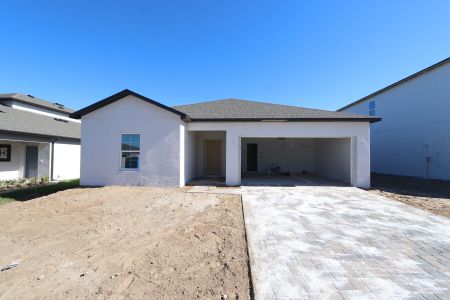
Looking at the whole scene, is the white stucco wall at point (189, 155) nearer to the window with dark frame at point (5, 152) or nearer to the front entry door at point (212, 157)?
the front entry door at point (212, 157)

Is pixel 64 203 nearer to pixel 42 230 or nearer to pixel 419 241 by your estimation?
pixel 42 230

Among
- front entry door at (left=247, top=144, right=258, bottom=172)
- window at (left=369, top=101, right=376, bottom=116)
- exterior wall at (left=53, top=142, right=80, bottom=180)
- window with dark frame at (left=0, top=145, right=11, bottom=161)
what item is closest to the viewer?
window with dark frame at (left=0, top=145, right=11, bottom=161)

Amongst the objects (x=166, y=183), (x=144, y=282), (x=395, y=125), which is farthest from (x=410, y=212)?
(x=395, y=125)

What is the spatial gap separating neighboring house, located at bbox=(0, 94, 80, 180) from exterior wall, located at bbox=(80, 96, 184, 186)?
3953 mm

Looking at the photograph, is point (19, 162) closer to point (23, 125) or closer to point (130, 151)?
point (23, 125)

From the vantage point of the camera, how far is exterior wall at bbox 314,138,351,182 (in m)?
12.8

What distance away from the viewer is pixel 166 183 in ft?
36.2

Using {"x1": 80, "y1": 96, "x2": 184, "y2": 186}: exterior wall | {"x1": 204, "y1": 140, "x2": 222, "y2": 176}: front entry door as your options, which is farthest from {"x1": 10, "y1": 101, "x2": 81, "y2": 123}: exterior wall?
{"x1": 204, "y1": 140, "x2": 222, "y2": 176}: front entry door

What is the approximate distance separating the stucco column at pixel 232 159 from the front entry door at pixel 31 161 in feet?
39.2

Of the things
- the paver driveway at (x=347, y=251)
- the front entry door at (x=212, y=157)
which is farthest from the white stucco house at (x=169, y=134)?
the paver driveway at (x=347, y=251)

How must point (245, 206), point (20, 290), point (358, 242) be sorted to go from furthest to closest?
point (245, 206)
point (358, 242)
point (20, 290)

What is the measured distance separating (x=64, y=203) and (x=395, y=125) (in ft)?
67.1

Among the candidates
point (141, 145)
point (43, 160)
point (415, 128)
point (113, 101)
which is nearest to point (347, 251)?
point (141, 145)

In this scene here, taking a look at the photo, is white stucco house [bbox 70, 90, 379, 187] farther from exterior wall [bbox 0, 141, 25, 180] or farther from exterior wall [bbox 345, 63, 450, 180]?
exterior wall [bbox 345, 63, 450, 180]
